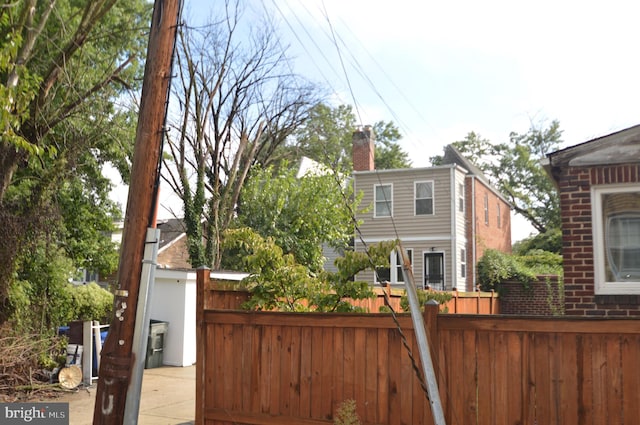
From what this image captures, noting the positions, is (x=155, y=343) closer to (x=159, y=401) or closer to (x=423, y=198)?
(x=159, y=401)

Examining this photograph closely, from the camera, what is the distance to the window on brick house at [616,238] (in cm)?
801

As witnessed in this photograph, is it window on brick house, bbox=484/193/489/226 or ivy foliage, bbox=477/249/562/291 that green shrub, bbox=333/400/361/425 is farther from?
window on brick house, bbox=484/193/489/226

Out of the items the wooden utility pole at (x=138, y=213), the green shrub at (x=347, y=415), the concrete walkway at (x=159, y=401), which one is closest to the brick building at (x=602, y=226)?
the green shrub at (x=347, y=415)

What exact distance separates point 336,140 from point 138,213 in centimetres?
3104

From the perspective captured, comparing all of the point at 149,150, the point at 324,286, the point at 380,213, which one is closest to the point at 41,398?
the point at 324,286

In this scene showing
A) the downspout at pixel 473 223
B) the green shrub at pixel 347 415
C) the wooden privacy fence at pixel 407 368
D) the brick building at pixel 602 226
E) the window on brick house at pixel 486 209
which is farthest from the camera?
the window on brick house at pixel 486 209

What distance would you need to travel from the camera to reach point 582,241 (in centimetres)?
815

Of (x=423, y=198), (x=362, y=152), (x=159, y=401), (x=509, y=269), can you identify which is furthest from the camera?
(x=362, y=152)

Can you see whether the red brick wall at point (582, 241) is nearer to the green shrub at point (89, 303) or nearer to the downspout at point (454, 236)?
the green shrub at point (89, 303)

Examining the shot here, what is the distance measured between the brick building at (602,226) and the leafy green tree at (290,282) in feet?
8.82

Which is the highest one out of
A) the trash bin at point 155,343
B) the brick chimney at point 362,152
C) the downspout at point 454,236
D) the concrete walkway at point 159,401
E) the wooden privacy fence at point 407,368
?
the brick chimney at point 362,152

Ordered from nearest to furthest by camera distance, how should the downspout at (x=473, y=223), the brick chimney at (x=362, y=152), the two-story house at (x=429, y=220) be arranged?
1. the two-story house at (x=429, y=220)
2. the downspout at (x=473, y=223)
3. the brick chimney at (x=362, y=152)

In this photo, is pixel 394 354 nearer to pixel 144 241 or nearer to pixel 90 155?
pixel 144 241

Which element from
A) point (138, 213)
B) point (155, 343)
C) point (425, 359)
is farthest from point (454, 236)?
point (425, 359)
